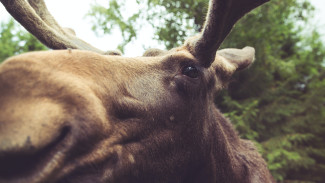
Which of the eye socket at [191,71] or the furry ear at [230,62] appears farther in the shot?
the furry ear at [230,62]

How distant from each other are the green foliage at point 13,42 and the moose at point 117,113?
15.0 metres

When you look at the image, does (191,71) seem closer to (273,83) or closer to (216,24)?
(216,24)

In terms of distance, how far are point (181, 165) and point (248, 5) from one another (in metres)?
1.44

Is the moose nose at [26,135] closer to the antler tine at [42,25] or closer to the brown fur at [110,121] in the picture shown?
the brown fur at [110,121]

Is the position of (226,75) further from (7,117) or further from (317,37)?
(317,37)

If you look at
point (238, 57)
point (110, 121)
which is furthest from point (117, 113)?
point (238, 57)

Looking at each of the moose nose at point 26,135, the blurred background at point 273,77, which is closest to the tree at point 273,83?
the blurred background at point 273,77

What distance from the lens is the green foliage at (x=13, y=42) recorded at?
16406mm

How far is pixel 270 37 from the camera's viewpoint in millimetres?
10133

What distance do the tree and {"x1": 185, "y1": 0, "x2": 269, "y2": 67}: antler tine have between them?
5069 millimetres

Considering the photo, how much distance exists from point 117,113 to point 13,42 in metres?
18.0

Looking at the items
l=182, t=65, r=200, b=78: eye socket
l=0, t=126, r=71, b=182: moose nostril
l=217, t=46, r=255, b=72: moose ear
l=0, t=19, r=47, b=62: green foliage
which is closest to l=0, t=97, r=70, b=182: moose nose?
l=0, t=126, r=71, b=182: moose nostril

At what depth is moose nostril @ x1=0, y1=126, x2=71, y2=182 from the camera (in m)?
1.41

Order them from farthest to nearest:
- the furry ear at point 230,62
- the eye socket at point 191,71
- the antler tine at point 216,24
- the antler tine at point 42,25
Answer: the furry ear at point 230,62
the antler tine at point 42,25
the eye socket at point 191,71
the antler tine at point 216,24
